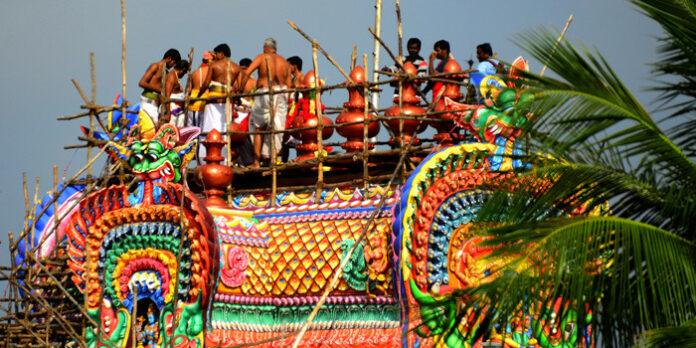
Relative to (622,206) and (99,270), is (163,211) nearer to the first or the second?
(99,270)

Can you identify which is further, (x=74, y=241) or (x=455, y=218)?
(x=74, y=241)

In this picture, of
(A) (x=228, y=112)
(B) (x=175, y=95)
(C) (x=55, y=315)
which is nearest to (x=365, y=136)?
(A) (x=228, y=112)

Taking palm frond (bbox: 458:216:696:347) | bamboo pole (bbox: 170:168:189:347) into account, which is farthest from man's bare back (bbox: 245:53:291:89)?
palm frond (bbox: 458:216:696:347)

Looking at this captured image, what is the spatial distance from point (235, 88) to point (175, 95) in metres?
0.98

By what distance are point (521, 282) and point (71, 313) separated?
25.7 ft

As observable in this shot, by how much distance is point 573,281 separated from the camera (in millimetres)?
9594

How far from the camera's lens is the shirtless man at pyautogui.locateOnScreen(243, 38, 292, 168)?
16.2 meters

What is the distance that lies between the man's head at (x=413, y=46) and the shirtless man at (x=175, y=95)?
112 inches

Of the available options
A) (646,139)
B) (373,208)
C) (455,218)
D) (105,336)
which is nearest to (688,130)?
(646,139)

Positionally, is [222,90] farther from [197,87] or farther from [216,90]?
[197,87]

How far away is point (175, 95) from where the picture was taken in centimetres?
1738

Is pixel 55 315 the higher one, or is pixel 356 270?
pixel 356 270

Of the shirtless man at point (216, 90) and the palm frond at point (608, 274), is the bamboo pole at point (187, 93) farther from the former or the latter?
the palm frond at point (608, 274)

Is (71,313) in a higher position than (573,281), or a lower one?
lower
